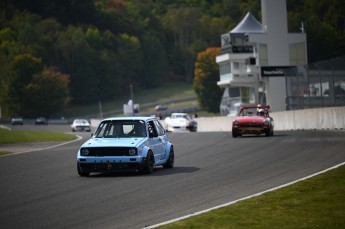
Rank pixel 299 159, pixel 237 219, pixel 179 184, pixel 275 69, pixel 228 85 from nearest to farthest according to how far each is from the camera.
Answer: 1. pixel 237 219
2. pixel 179 184
3. pixel 299 159
4. pixel 275 69
5. pixel 228 85

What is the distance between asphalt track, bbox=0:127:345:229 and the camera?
13.7 meters

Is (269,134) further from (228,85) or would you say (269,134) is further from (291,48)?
(228,85)

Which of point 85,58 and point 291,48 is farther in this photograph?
point 85,58

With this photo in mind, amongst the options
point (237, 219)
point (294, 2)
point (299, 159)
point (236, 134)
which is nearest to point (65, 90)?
point (294, 2)

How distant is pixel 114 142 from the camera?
2097cm

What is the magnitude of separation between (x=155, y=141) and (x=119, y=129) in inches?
32.7

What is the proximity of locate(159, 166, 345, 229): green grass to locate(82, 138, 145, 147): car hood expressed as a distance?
5526 millimetres

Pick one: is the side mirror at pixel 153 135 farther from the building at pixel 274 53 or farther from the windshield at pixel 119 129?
the building at pixel 274 53

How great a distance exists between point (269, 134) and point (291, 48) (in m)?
62.7

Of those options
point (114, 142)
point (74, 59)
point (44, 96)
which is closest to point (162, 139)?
point (114, 142)

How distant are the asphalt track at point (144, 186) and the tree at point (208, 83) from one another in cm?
12807

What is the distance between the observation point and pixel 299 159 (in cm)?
2331

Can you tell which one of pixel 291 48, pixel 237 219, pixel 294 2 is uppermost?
pixel 294 2

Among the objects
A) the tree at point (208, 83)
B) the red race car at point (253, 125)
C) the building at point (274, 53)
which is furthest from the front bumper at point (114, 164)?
the tree at point (208, 83)
